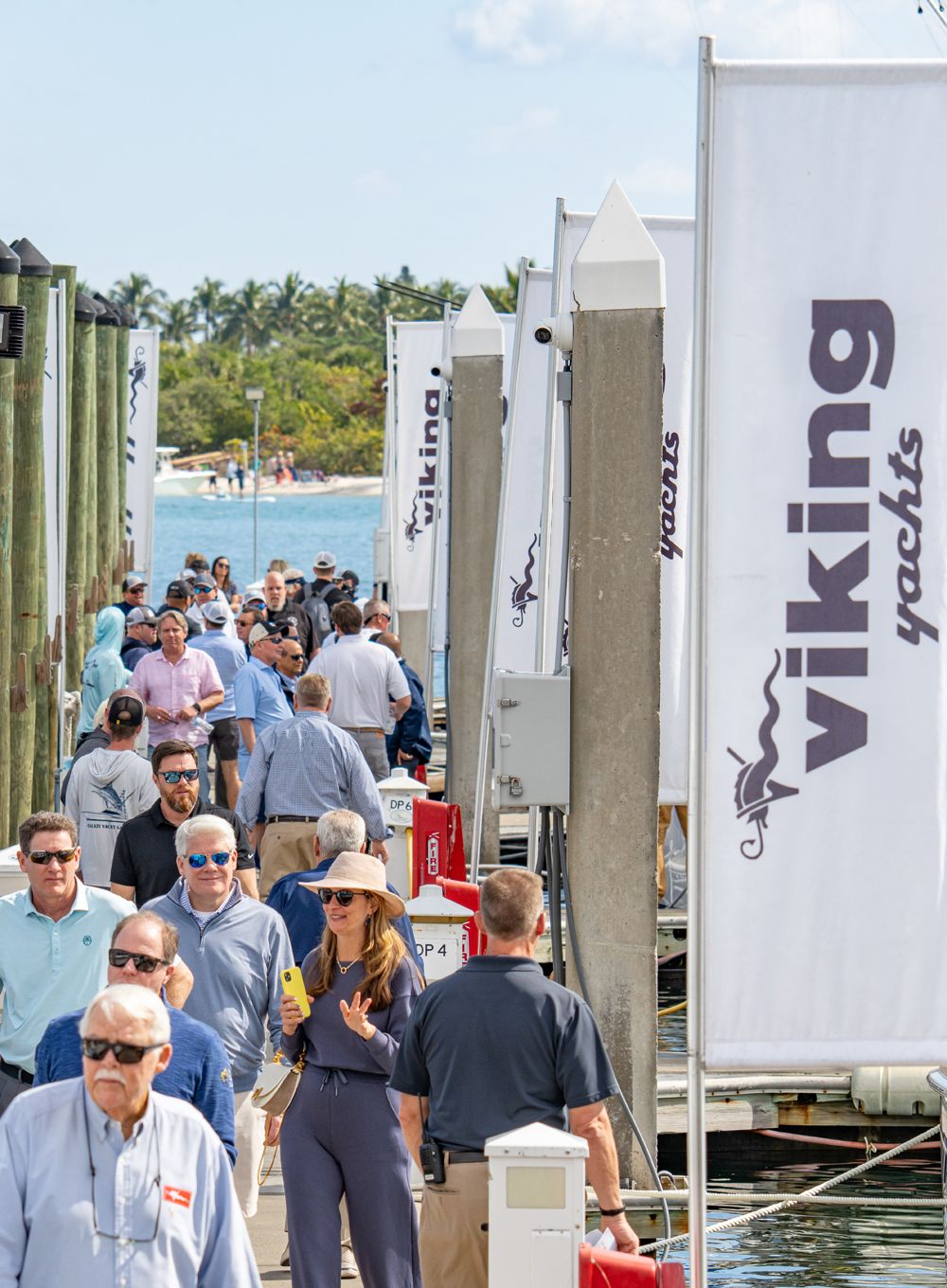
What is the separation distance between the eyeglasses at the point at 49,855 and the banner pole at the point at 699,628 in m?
2.16

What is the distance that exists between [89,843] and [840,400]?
18.2ft

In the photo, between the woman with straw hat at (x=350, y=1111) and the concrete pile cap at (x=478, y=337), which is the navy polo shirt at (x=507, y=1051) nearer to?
the woman with straw hat at (x=350, y=1111)

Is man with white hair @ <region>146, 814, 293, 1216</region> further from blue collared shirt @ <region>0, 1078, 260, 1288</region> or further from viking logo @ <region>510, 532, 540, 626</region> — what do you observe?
viking logo @ <region>510, 532, 540, 626</region>

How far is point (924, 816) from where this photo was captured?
6086 mm

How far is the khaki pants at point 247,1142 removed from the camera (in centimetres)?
739

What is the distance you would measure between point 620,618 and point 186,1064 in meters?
3.34

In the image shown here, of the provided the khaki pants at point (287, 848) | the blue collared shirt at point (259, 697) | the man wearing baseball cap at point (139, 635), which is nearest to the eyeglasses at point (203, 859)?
the khaki pants at point (287, 848)

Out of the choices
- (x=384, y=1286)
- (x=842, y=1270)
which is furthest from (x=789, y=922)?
(x=842, y=1270)

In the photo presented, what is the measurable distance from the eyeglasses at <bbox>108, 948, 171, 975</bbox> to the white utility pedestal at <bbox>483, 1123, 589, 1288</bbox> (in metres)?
1.00

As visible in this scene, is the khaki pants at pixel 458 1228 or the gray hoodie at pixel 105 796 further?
the gray hoodie at pixel 105 796

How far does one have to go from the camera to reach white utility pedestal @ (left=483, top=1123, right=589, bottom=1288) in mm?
5668

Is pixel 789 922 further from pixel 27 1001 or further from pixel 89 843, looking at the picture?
pixel 89 843

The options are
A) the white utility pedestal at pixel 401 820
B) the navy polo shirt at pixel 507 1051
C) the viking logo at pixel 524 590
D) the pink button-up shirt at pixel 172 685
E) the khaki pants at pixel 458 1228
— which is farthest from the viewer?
the pink button-up shirt at pixel 172 685

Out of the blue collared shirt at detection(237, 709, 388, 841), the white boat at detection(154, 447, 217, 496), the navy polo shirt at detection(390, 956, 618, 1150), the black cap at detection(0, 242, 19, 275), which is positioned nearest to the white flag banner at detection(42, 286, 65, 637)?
the black cap at detection(0, 242, 19, 275)
